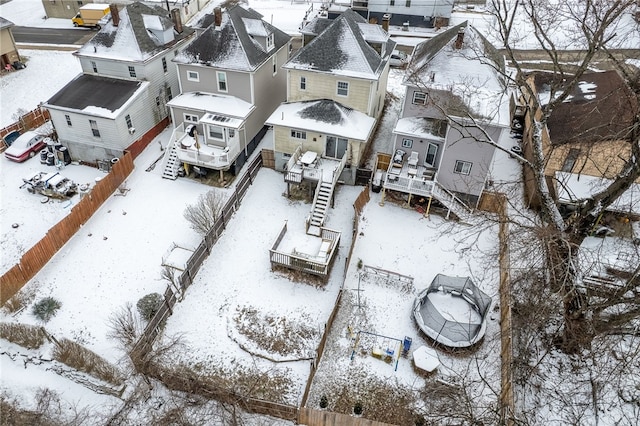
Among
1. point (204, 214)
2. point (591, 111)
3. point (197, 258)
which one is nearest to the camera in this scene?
point (197, 258)

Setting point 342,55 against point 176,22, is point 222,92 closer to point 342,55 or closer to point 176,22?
point 342,55

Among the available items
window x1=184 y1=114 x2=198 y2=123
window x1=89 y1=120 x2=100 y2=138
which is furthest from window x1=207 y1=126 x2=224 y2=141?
window x1=89 y1=120 x2=100 y2=138

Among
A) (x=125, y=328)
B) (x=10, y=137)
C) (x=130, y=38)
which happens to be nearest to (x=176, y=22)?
(x=130, y=38)

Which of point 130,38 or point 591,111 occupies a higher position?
point 591,111

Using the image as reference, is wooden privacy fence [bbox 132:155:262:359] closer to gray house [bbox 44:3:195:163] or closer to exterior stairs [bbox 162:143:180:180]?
exterior stairs [bbox 162:143:180:180]

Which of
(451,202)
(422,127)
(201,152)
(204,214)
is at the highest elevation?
(422,127)

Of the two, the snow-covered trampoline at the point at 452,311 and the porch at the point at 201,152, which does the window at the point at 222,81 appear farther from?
the snow-covered trampoline at the point at 452,311
